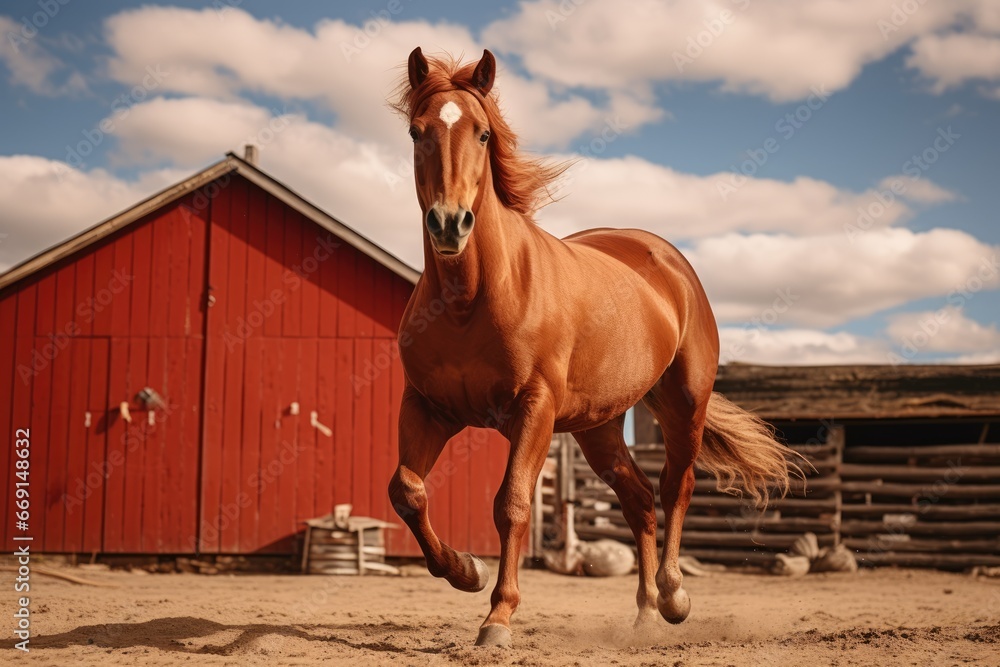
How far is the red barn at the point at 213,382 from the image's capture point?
448 inches

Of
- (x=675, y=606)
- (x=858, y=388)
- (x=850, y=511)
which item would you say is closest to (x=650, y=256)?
(x=675, y=606)

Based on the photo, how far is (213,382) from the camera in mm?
11555

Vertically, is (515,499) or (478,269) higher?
(478,269)

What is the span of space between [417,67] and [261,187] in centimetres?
815

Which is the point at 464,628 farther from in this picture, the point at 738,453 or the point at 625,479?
the point at 738,453

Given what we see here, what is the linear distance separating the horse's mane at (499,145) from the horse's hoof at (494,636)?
78.9 inches

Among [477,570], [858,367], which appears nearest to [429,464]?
[477,570]

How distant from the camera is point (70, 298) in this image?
1174 centimetres

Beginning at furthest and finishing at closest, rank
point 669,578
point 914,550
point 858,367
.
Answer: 1. point 858,367
2. point 914,550
3. point 669,578

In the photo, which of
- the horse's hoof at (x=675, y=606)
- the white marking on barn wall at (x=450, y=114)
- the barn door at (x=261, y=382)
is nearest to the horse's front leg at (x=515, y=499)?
the white marking on barn wall at (x=450, y=114)

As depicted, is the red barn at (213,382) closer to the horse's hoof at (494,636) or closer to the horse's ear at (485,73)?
the horse's hoof at (494,636)

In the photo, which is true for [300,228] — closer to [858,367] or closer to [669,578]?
[669,578]

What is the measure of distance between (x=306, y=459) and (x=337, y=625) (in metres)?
5.99

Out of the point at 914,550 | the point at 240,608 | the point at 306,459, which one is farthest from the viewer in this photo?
the point at 914,550
